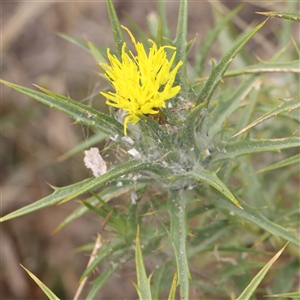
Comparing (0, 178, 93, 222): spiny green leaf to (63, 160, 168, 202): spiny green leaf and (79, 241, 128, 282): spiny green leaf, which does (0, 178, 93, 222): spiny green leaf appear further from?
(79, 241, 128, 282): spiny green leaf

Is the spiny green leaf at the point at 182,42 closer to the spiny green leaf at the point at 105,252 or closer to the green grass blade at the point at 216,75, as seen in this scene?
the green grass blade at the point at 216,75

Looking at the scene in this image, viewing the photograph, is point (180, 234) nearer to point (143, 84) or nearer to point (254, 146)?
point (254, 146)

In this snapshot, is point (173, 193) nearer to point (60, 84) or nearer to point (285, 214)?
point (285, 214)

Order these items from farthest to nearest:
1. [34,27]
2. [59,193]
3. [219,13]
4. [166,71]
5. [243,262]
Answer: [34,27]
[219,13]
[243,262]
[59,193]
[166,71]

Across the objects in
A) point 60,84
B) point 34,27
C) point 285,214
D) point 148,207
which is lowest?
point 285,214

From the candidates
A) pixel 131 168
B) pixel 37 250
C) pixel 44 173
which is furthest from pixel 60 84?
pixel 131 168

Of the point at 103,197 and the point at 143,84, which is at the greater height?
the point at 143,84

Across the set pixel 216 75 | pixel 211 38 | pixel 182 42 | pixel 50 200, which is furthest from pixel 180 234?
pixel 211 38
